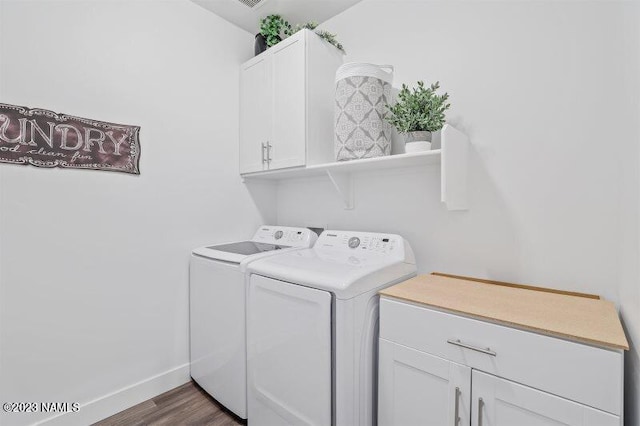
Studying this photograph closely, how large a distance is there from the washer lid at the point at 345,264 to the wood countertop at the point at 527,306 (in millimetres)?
98

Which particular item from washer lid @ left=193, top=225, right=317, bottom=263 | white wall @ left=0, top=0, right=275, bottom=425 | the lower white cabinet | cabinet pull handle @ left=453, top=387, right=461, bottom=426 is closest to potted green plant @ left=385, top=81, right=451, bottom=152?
the lower white cabinet

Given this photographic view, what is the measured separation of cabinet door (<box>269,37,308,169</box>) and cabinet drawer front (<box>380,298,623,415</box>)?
116cm

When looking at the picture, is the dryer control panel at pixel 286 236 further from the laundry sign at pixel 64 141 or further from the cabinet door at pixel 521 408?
the cabinet door at pixel 521 408

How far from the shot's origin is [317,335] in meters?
1.21

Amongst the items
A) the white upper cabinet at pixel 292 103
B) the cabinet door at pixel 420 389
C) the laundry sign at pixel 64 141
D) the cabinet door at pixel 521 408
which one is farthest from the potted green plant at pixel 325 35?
the cabinet door at pixel 521 408

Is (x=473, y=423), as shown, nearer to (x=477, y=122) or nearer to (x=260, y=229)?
(x=477, y=122)

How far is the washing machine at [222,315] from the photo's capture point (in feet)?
5.20

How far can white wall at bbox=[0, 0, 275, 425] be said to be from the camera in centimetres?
140

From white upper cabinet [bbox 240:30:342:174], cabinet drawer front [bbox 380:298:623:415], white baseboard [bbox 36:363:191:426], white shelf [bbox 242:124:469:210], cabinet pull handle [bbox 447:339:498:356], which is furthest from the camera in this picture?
white upper cabinet [bbox 240:30:342:174]

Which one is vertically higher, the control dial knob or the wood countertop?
the control dial knob

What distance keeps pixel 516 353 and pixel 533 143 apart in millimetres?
980

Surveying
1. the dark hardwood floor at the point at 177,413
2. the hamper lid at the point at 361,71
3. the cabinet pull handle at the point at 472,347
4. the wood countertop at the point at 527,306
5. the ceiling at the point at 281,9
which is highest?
the ceiling at the point at 281,9

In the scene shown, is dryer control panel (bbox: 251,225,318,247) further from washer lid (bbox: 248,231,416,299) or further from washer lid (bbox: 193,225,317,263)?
washer lid (bbox: 248,231,416,299)

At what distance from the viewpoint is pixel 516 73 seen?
140cm
